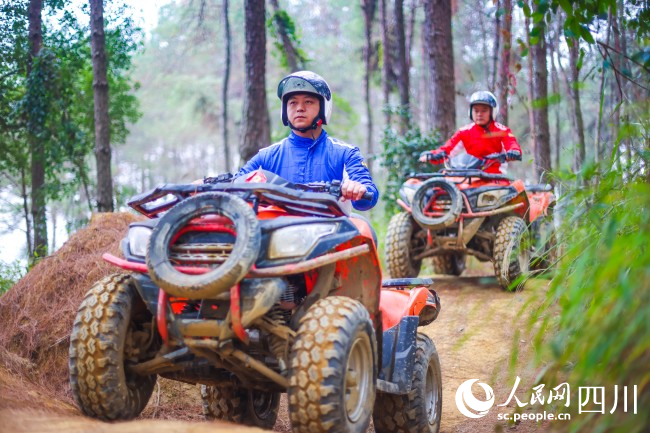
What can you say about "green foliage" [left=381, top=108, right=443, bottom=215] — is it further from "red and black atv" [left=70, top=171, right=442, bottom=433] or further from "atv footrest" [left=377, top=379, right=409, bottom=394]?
"red and black atv" [left=70, top=171, right=442, bottom=433]

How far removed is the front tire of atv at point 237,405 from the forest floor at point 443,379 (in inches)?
7.9

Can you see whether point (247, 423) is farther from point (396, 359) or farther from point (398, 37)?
point (398, 37)

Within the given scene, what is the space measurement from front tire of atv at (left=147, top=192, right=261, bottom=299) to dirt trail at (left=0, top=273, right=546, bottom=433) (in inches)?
24.8

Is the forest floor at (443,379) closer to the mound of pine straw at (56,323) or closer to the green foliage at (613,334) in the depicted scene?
the mound of pine straw at (56,323)

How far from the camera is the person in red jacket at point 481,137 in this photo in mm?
9688

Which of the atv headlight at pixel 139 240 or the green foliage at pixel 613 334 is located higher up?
the atv headlight at pixel 139 240

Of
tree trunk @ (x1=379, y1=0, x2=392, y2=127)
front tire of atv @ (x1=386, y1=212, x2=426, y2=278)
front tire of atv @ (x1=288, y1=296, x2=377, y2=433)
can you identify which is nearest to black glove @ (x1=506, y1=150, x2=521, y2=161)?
front tire of atv @ (x1=386, y1=212, x2=426, y2=278)

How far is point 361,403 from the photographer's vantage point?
141 inches

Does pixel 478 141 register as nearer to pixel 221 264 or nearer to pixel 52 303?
pixel 52 303

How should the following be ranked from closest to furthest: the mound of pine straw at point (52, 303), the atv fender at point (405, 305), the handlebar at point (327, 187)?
the handlebar at point (327, 187), the atv fender at point (405, 305), the mound of pine straw at point (52, 303)

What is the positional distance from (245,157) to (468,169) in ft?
11.5

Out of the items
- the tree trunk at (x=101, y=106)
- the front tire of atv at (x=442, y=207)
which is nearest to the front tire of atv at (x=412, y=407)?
the front tire of atv at (x=442, y=207)

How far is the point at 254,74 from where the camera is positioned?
36.9ft

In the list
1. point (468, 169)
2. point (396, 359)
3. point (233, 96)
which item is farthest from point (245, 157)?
point (233, 96)
